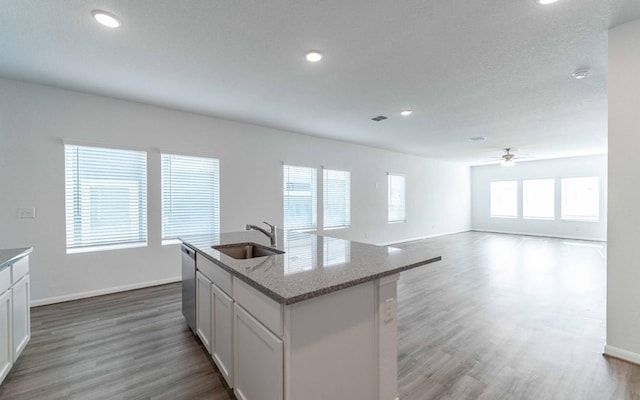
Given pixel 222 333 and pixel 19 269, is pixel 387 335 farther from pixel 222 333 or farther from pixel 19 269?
pixel 19 269

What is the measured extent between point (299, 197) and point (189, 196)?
2.19 m

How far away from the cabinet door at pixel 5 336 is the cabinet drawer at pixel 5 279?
0.04 meters

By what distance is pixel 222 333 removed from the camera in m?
1.95

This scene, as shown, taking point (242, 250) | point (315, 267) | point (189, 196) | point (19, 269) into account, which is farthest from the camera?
point (189, 196)

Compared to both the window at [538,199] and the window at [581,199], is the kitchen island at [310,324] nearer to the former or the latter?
the window at [581,199]

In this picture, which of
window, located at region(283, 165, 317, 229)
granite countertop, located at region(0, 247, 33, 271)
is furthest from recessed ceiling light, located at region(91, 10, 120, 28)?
window, located at region(283, 165, 317, 229)

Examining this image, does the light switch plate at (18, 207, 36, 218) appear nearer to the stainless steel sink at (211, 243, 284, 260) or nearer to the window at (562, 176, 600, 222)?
the stainless steel sink at (211, 243, 284, 260)

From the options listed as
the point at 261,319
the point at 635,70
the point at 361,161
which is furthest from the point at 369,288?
the point at 361,161

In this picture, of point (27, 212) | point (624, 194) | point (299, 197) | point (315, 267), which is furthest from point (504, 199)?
point (27, 212)

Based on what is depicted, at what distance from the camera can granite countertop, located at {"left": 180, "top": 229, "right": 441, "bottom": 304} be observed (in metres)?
1.30

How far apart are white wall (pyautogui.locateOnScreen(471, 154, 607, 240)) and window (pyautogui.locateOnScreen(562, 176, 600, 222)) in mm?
122

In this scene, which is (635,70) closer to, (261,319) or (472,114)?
(472,114)

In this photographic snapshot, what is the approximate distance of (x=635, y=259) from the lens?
2.13 meters

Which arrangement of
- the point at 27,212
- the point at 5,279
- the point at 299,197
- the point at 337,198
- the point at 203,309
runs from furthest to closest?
Answer: 1. the point at 337,198
2. the point at 299,197
3. the point at 27,212
4. the point at 203,309
5. the point at 5,279
